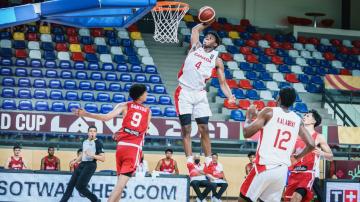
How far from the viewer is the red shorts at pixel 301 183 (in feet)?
38.3

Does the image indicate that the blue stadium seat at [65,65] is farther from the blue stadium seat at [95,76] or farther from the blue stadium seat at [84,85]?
the blue stadium seat at [84,85]

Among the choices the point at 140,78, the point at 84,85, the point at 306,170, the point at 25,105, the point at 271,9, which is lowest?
the point at 306,170

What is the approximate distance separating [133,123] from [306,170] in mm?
2873

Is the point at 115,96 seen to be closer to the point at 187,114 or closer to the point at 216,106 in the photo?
the point at 216,106

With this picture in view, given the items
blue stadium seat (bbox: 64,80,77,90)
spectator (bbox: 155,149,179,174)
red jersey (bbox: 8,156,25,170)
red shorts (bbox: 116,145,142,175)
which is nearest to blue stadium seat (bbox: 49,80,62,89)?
blue stadium seat (bbox: 64,80,77,90)

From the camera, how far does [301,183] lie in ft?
38.3

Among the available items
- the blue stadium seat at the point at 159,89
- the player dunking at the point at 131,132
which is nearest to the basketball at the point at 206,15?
the player dunking at the point at 131,132

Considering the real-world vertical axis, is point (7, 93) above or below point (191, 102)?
below

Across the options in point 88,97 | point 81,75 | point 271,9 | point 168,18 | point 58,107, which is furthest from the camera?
point 271,9

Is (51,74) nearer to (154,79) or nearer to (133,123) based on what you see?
(154,79)

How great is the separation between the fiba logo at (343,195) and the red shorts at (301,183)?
246cm

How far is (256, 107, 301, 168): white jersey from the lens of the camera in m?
8.95

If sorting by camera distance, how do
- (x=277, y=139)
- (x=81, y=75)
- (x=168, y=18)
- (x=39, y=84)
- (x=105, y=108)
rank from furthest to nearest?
(x=81, y=75), (x=39, y=84), (x=105, y=108), (x=168, y=18), (x=277, y=139)

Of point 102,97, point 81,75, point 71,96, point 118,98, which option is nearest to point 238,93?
point 118,98
